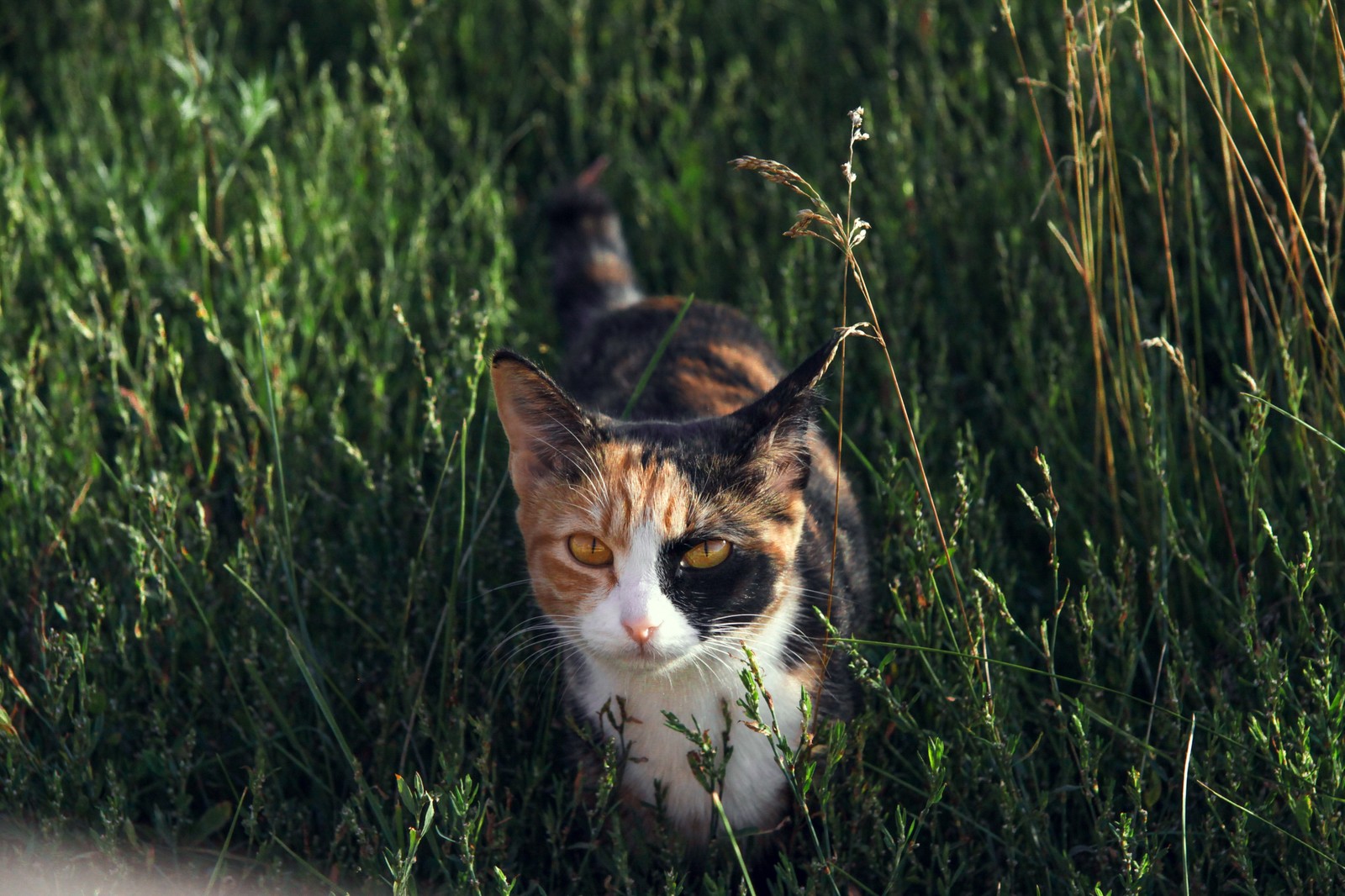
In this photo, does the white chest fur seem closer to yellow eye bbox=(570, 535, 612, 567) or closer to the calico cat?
the calico cat

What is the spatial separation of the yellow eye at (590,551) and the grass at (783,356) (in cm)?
19

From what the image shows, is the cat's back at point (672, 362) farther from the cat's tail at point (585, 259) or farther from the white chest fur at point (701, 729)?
the white chest fur at point (701, 729)

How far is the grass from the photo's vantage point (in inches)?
77.9

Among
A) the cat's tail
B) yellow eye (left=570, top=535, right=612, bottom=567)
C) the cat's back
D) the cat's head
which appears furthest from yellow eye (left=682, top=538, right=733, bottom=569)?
the cat's tail

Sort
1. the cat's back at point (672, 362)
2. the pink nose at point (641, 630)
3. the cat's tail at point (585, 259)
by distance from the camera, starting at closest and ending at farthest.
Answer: the pink nose at point (641, 630)
the cat's back at point (672, 362)
the cat's tail at point (585, 259)

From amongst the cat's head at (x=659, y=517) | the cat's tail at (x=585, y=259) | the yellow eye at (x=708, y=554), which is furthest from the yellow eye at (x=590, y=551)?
the cat's tail at (x=585, y=259)

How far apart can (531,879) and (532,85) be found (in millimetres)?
2930

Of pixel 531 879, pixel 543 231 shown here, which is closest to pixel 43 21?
pixel 543 231

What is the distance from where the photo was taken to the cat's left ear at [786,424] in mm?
1907

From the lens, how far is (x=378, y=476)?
277 cm

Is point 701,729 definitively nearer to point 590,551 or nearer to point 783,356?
point 590,551

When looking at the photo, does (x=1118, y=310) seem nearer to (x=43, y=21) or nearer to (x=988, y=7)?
(x=988, y=7)

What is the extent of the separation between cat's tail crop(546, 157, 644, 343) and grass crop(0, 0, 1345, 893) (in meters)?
0.14

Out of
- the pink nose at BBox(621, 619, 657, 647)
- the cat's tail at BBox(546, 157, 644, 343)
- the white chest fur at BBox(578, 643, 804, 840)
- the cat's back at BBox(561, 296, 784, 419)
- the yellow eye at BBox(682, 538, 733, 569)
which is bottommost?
the white chest fur at BBox(578, 643, 804, 840)
